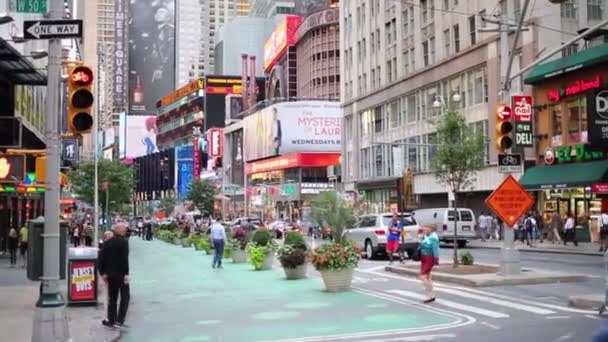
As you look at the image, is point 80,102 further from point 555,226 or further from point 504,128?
point 555,226

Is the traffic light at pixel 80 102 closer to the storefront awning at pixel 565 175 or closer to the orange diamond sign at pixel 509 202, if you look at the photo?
the orange diamond sign at pixel 509 202

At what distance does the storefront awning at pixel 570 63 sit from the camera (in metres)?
36.6

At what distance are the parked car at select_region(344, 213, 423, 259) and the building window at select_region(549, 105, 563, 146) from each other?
14681 mm

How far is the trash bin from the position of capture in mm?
15781

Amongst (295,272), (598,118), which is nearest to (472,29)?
(598,118)

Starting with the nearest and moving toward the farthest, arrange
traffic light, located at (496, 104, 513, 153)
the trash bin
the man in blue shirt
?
the trash bin
traffic light, located at (496, 104, 513, 153)
the man in blue shirt

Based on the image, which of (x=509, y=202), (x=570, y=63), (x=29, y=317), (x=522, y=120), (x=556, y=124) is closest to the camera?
(x=29, y=317)

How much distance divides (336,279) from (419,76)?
42164 mm

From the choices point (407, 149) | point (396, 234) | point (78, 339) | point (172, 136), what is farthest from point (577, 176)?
point (172, 136)

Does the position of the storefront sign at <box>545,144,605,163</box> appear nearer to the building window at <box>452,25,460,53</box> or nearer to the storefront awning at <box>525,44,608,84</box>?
the storefront awning at <box>525,44,608,84</box>

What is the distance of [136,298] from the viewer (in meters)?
18.0

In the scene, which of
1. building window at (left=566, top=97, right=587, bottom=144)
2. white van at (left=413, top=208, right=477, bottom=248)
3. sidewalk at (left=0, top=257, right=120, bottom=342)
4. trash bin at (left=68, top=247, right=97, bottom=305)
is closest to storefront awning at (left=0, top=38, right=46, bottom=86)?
trash bin at (left=68, top=247, right=97, bottom=305)

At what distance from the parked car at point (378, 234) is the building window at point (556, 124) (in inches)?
578

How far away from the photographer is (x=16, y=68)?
22.0m
